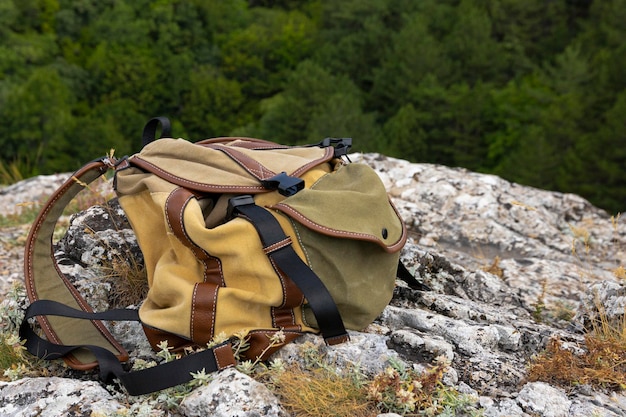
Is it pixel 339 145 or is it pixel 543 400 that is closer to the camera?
pixel 543 400

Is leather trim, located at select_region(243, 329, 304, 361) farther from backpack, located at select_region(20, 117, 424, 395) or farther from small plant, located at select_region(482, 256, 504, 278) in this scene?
small plant, located at select_region(482, 256, 504, 278)

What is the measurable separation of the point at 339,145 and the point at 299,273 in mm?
863

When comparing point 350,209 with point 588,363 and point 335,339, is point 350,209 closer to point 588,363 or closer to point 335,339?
point 335,339

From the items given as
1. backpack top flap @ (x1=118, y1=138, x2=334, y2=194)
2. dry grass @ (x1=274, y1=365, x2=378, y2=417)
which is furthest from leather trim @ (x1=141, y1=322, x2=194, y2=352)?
backpack top flap @ (x1=118, y1=138, x2=334, y2=194)

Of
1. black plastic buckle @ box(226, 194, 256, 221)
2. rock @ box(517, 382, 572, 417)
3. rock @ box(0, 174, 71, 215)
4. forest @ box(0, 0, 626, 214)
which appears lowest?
forest @ box(0, 0, 626, 214)

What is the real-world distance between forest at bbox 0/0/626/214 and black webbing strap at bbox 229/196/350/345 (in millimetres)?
29288

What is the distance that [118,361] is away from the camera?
2143 mm

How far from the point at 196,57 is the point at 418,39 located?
67.6 feet

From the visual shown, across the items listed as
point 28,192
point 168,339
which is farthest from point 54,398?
→ point 28,192

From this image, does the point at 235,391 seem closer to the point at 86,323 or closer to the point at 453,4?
the point at 86,323

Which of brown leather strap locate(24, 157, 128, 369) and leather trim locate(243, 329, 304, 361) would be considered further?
brown leather strap locate(24, 157, 128, 369)

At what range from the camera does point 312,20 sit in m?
55.8

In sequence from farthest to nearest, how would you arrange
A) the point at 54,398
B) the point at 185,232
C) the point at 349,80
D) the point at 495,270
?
the point at 349,80 < the point at 495,270 < the point at 185,232 < the point at 54,398

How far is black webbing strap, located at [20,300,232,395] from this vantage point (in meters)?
1.96
